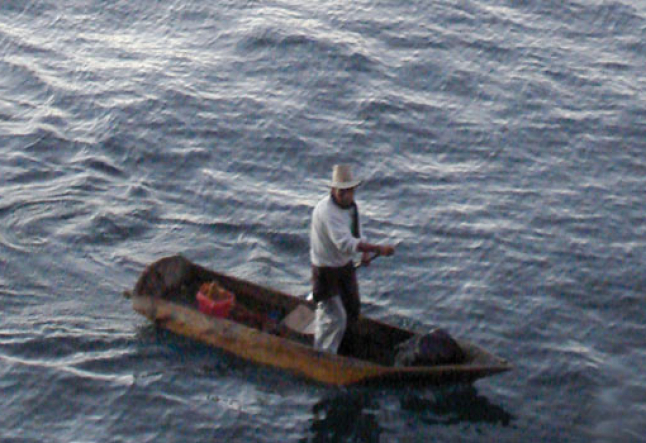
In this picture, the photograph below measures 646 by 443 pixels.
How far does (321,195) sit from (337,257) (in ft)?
21.9

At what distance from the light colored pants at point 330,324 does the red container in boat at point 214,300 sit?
5.22ft

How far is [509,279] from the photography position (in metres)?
19.3

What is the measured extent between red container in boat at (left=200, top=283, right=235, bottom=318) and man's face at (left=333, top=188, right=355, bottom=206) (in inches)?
116

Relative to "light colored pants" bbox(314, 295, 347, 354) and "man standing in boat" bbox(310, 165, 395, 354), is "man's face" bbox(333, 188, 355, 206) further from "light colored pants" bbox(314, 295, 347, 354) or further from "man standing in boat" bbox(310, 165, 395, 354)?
"light colored pants" bbox(314, 295, 347, 354)

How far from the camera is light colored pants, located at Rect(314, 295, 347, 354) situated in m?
16.0

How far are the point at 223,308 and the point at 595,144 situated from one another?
33.9 feet

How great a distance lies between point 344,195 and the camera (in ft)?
49.5

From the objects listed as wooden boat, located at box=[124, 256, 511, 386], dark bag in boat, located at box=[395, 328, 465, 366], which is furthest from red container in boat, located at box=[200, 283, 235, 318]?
Result: dark bag in boat, located at box=[395, 328, 465, 366]

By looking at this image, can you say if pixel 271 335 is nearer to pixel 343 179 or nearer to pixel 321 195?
pixel 343 179

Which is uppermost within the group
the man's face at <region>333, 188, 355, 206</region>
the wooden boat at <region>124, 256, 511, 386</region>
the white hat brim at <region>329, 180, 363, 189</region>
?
the white hat brim at <region>329, 180, 363, 189</region>

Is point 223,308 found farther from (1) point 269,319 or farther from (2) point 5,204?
(2) point 5,204

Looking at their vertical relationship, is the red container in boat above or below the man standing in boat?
below

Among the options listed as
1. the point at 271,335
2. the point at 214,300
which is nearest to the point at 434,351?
the point at 271,335

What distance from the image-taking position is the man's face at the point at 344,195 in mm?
15039
